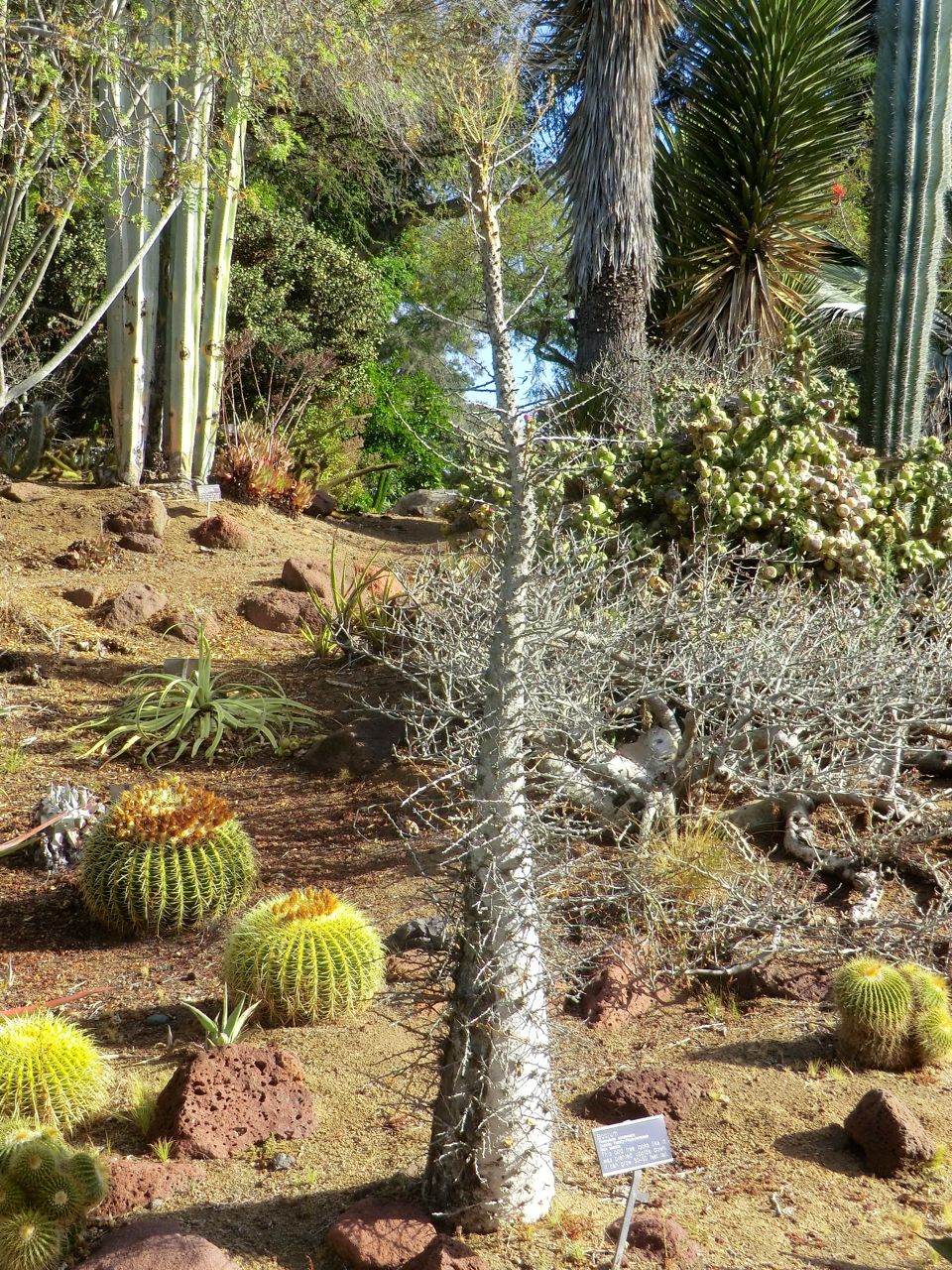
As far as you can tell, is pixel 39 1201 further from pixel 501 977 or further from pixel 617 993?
pixel 617 993

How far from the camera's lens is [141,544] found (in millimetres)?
9680

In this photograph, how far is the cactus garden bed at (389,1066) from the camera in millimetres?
2887

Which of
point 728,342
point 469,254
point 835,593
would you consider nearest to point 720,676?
point 835,593

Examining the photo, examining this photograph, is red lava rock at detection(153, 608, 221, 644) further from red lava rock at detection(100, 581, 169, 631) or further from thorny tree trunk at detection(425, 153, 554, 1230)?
thorny tree trunk at detection(425, 153, 554, 1230)

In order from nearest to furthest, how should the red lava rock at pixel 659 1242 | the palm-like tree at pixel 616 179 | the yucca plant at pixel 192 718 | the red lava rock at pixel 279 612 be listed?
1. the red lava rock at pixel 659 1242
2. the yucca plant at pixel 192 718
3. the red lava rock at pixel 279 612
4. the palm-like tree at pixel 616 179

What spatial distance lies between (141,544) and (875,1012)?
7.41 m

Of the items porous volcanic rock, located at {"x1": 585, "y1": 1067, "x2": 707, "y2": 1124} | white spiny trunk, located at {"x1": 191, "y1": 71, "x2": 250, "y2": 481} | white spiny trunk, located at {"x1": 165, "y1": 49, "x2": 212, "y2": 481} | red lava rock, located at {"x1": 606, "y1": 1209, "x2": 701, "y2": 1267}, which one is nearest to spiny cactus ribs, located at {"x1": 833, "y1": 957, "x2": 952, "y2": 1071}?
porous volcanic rock, located at {"x1": 585, "y1": 1067, "x2": 707, "y2": 1124}

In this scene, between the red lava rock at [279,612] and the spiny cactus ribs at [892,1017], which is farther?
the red lava rock at [279,612]

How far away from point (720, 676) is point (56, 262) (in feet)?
32.0

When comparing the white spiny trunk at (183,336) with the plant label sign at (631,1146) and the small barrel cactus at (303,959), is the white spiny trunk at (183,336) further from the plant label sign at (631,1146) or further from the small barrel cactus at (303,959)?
the plant label sign at (631,1146)

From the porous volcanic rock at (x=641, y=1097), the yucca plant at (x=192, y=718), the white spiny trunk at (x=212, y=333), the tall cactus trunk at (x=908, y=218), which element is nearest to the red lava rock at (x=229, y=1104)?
the porous volcanic rock at (x=641, y=1097)

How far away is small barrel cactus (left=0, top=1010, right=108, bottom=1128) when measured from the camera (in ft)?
10.7

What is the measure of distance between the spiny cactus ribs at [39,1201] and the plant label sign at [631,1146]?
3.89ft

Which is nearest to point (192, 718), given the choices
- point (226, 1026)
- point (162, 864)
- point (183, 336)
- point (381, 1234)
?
point (162, 864)
